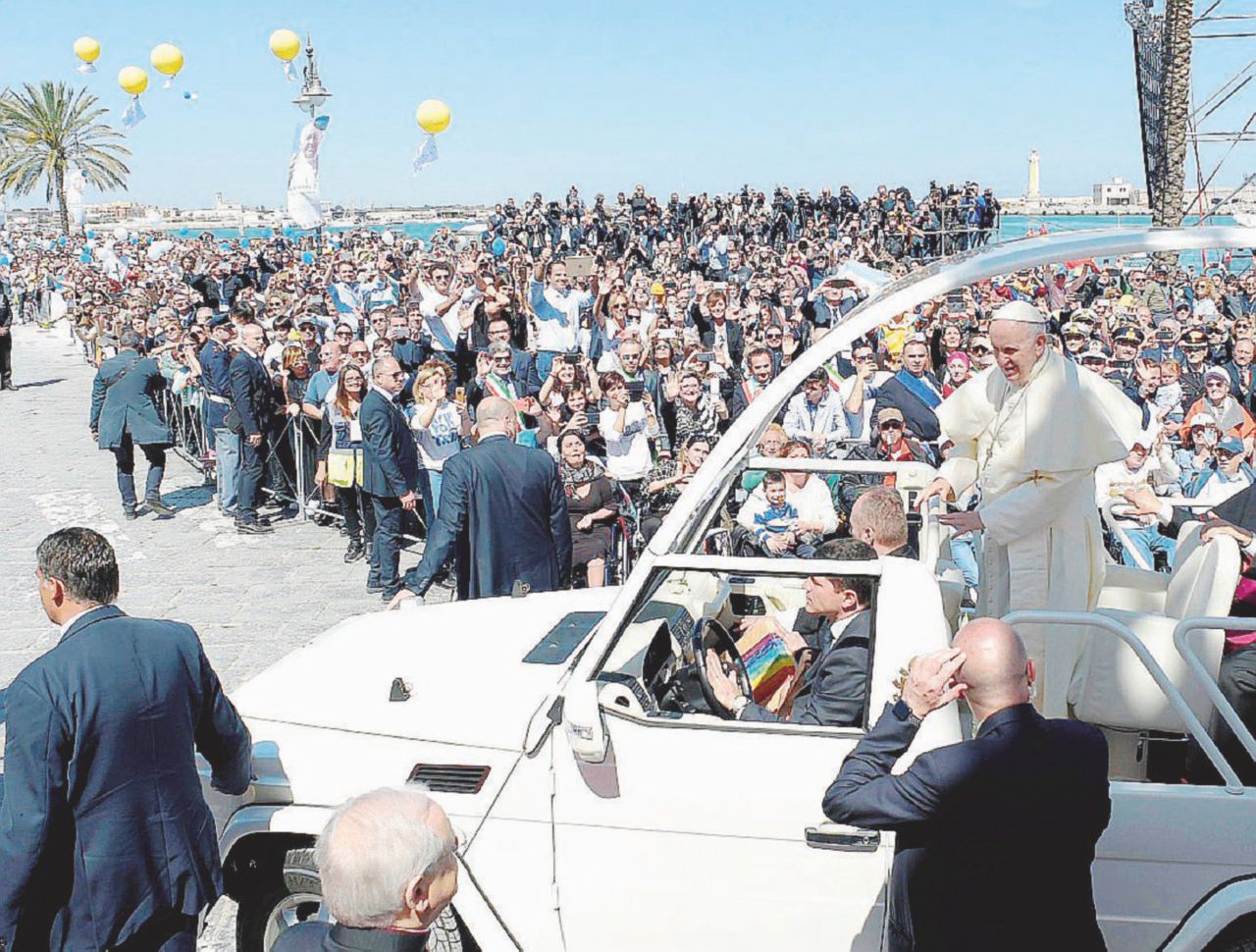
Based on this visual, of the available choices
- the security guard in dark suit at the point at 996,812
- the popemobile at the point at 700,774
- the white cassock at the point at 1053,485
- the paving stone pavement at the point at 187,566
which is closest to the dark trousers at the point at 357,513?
the paving stone pavement at the point at 187,566

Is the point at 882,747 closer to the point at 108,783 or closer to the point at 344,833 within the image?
the point at 344,833

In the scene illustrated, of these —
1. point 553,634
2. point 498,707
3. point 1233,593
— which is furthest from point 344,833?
point 1233,593

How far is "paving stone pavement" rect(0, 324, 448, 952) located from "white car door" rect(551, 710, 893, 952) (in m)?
1.85

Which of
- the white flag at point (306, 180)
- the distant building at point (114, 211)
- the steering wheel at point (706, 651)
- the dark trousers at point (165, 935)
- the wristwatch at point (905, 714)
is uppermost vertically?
the distant building at point (114, 211)

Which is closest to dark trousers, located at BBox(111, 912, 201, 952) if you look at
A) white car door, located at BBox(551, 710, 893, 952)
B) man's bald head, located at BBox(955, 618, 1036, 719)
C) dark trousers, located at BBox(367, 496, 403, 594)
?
white car door, located at BBox(551, 710, 893, 952)

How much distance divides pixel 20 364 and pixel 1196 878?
2375 centimetres

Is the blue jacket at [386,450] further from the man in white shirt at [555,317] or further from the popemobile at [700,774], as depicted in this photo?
the popemobile at [700,774]

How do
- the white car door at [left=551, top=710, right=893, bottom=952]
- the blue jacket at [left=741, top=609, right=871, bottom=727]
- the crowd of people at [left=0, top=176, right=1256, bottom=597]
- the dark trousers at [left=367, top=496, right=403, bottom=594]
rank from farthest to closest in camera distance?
the dark trousers at [left=367, top=496, right=403, bottom=594], the crowd of people at [left=0, top=176, right=1256, bottom=597], the blue jacket at [left=741, top=609, right=871, bottom=727], the white car door at [left=551, top=710, right=893, bottom=952]

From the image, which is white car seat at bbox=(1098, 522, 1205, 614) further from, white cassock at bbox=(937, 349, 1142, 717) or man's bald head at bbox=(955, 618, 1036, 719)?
man's bald head at bbox=(955, 618, 1036, 719)

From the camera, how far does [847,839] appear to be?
2924mm

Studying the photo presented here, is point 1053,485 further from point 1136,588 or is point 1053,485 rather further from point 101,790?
point 101,790

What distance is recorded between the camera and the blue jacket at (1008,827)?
7.92ft

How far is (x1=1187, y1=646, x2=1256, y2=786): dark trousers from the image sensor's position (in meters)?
3.41

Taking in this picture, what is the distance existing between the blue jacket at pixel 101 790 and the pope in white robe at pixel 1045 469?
2524 millimetres
